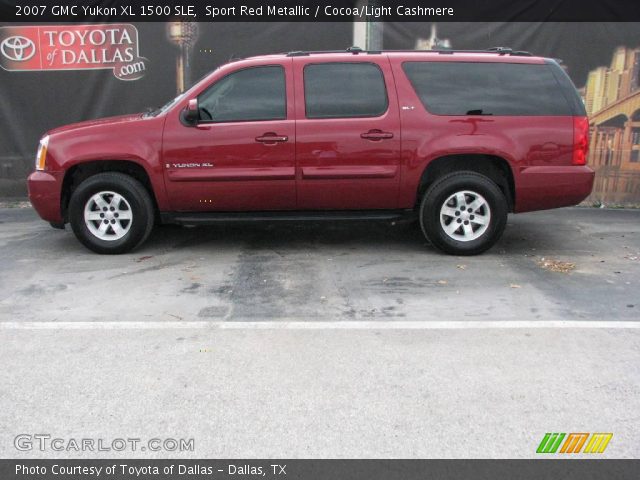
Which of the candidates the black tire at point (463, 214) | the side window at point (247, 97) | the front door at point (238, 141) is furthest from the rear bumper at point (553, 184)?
the side window at point (247, 97)

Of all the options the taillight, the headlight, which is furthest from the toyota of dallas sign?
the taillight

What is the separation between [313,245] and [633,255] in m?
3.31

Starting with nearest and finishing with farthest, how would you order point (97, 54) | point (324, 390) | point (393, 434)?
point (393, 434), point (324, 390), point (97, 54)

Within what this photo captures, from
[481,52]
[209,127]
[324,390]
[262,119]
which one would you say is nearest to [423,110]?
[481,52]

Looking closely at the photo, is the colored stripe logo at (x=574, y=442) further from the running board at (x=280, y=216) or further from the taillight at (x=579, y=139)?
the taillight at (x=579, y=139)

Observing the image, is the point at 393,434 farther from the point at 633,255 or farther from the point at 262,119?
the point at 633,255

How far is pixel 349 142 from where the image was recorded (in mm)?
6016

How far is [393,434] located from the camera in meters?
2.99

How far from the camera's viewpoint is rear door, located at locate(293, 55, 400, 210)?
6.01 metres

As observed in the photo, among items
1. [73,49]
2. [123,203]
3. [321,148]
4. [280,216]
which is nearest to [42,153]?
[123,203]

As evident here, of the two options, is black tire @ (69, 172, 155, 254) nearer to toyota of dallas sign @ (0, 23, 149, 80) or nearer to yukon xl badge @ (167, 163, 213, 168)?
yukon xl badge @ (167, 163, 213, 168)

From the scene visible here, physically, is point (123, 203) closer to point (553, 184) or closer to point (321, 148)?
point (321, 148)

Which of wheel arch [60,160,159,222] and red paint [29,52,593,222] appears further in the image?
wheel arch [60,160,159,222]

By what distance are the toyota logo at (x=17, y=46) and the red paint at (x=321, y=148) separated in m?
3.66
